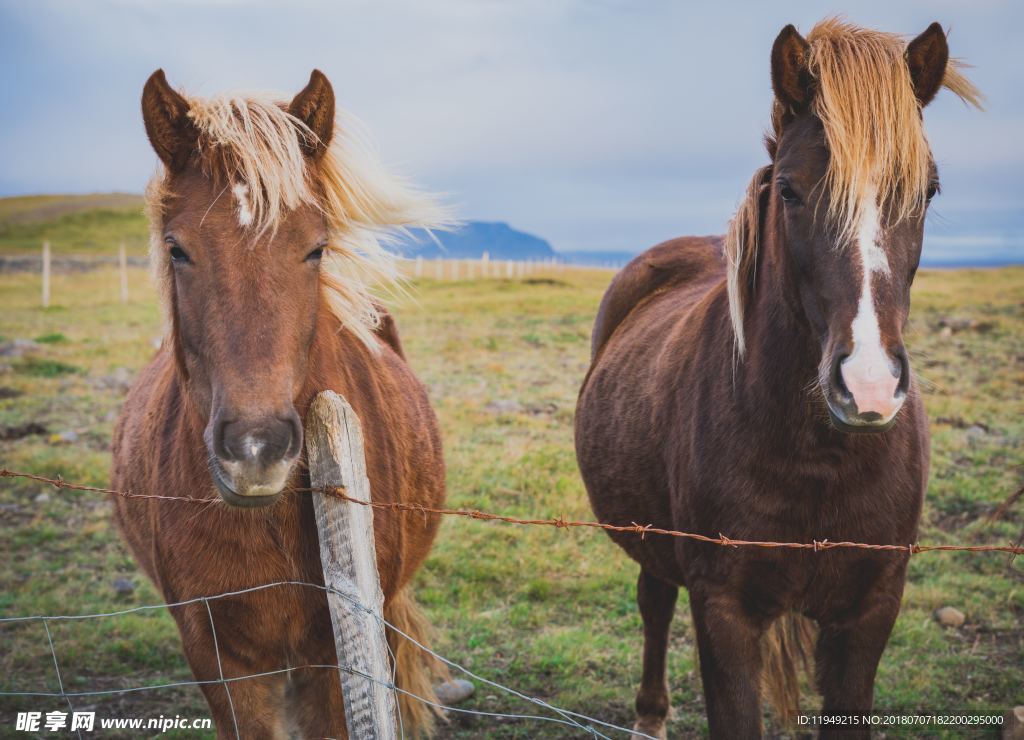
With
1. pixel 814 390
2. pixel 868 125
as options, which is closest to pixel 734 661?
pixel 814 390

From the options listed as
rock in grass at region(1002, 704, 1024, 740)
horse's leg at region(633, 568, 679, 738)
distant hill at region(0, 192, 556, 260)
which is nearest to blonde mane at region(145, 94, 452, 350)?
horse's leg at region(633, 568, 679, 738)

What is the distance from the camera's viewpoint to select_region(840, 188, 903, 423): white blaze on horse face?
1.92 m

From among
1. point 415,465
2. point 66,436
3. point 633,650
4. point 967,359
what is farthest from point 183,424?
point 967,359

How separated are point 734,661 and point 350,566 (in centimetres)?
133

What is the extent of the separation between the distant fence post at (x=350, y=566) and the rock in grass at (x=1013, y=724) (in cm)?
285

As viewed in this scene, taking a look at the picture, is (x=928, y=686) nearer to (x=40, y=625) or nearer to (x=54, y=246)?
(x=40, y=625)

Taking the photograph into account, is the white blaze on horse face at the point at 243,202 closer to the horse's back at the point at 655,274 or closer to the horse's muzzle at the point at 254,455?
the horse's muzzle at the point at 254,455

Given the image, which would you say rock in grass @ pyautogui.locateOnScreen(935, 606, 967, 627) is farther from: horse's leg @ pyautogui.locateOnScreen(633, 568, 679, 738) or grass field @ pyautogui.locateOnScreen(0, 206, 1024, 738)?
horse's leg @ pyautogui.locateOnScreen(633, 568, 679, 738)

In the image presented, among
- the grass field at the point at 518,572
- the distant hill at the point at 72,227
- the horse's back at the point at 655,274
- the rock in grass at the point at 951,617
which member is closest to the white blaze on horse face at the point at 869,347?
the grass field at the point at 518,572

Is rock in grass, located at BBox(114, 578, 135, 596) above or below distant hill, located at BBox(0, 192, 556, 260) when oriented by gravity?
below

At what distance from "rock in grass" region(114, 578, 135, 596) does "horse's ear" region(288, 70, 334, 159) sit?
13.1 feet

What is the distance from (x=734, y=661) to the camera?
2596 millimetres

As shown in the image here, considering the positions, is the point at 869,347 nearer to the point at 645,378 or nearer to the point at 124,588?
the point at 645,378

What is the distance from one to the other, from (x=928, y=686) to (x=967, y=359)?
33.9 ft
